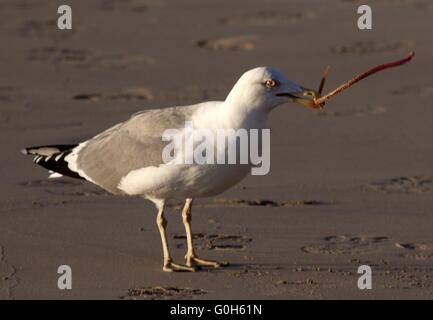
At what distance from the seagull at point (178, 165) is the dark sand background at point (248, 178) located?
43cm

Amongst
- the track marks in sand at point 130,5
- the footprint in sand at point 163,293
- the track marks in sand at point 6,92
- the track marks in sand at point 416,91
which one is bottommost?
the footprint in sand at point 163,293

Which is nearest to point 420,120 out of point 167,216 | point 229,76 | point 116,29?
point 229,76

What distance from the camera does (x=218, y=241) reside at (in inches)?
333

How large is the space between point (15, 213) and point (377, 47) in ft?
20.6

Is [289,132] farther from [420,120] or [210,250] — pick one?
[210,250]

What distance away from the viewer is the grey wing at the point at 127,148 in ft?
26.0

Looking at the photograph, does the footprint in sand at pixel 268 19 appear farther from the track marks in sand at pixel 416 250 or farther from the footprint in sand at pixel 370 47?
the track marks in sand at pixel 416 250

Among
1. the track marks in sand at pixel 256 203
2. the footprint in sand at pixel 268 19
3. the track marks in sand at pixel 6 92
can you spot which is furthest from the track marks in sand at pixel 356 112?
the footprint in sand at pixel 268 19

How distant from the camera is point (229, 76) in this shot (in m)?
13.1

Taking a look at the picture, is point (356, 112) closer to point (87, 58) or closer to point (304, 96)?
point (87, 58)

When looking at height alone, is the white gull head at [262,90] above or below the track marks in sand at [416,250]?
above

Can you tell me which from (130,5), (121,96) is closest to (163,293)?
(121,96)

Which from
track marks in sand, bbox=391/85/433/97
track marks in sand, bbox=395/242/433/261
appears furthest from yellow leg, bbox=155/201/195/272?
track marks in sand, bbox=391/85/433/97

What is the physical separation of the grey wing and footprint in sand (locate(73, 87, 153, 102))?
3844mm
